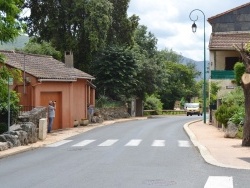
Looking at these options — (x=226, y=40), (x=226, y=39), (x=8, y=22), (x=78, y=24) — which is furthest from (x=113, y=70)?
(x=8, y=22)

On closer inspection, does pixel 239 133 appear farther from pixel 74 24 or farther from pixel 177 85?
pixel 177 85

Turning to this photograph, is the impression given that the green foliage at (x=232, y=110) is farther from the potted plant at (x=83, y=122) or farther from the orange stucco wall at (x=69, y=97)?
the potted plant at (x=83, y=122)

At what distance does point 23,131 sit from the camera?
22109 millimetres

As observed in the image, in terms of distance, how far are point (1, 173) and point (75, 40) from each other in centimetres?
3540

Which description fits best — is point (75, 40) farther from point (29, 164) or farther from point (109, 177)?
point (109, 177)

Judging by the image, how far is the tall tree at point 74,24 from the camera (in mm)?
46219

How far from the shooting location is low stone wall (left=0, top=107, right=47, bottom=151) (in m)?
20.2

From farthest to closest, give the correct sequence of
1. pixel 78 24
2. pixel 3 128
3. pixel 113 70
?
pixel 113 70, pixel 78 24, pixel 3 128

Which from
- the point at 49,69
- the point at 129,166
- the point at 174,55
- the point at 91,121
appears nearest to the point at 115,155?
the point at 129,166

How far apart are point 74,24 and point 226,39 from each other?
15728 millimetres

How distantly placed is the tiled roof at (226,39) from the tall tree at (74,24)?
1079 centimetres

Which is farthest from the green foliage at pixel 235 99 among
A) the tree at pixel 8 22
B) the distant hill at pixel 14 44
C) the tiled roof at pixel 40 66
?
the tree at pixel 8 22

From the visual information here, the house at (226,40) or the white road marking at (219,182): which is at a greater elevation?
the house at (226,40)

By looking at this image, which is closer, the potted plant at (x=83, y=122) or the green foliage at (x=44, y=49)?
the potted plant at (x=83, y=122)
